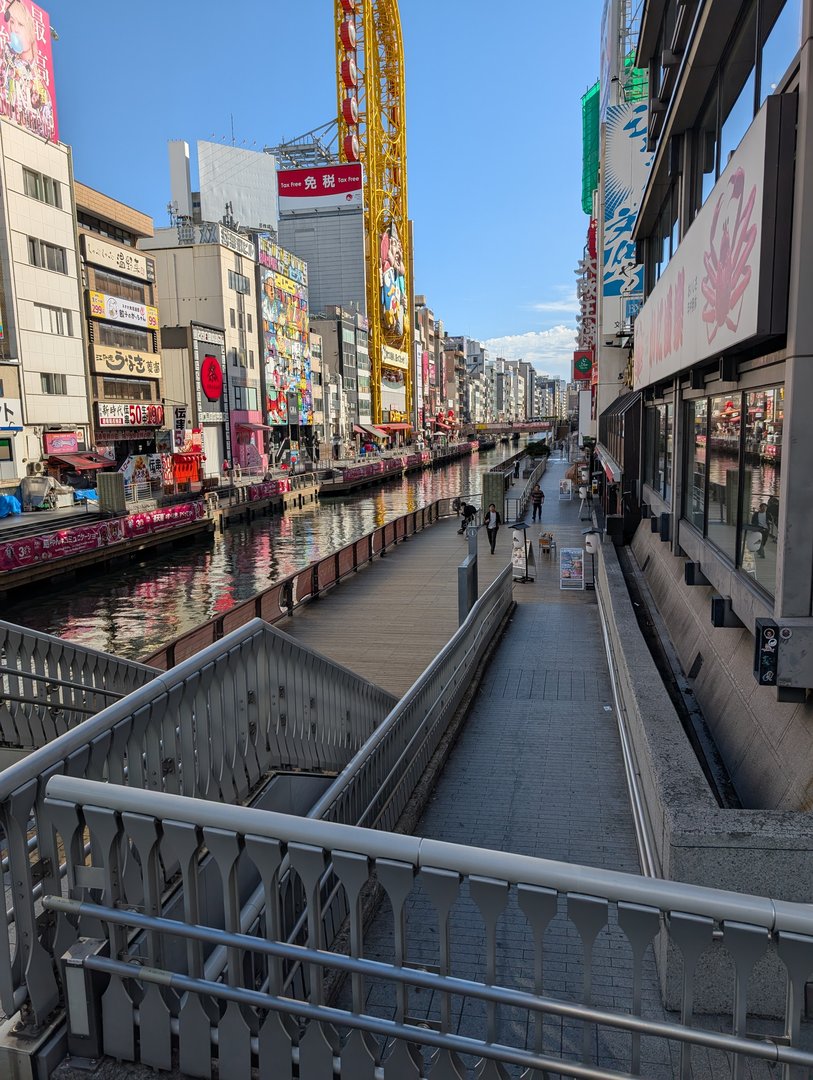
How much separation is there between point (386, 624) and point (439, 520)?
69.4 feet

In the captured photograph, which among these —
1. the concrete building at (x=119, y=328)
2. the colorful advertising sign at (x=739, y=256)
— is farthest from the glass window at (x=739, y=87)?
the concrete building at (x=119, y=328)

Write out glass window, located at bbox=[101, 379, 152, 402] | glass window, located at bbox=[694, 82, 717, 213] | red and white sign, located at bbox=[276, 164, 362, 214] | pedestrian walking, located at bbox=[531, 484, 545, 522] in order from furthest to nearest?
1. red and white sign, located at bbox=[276, 164, 362, 214]
2. glass window, located at bbox=[101, 379, 152, 402]
3. pedestrian walking, located at bbox=[531, 484, 545, 522]
4. glass window, located at bbox=[694, 82, 717, 213]

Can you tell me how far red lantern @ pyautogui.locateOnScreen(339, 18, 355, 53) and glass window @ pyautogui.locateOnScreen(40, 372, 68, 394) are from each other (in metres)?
72.9

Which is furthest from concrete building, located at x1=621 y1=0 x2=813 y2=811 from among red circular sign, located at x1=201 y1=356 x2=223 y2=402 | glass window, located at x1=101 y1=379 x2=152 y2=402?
red circular sign, located at x1=201 y1=356 x2=223 y2=402

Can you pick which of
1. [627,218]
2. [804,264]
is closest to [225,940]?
[804,264]

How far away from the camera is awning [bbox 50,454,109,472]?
43.3m

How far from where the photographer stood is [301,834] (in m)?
2.57

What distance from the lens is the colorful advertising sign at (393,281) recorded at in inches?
4176

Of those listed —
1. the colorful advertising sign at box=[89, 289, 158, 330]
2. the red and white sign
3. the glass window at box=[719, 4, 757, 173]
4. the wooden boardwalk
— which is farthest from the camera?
the red and white sign

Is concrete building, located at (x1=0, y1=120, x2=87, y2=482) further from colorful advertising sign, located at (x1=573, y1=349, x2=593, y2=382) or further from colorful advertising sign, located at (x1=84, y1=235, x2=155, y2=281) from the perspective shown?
colorful advertising sign, located at (x1=573, y1=349, x2=593, y2=382)

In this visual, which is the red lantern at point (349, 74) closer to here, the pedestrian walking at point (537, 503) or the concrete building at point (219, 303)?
the concrete building at point (219, 303)

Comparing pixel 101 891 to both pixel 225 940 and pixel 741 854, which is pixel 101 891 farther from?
pixel 741 854

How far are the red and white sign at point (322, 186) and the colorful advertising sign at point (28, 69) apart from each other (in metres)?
62.8

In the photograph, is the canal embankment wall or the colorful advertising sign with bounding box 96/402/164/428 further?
the colorful advertising sign with bounding box 96/402/164/428
